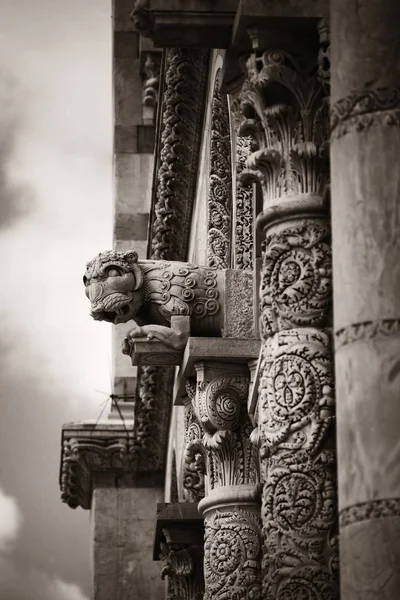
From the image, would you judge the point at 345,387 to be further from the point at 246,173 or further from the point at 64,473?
the point at 64,473

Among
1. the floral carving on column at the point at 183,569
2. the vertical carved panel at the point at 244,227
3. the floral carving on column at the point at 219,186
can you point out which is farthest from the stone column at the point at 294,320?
the floral carving on column at the point at 183,569

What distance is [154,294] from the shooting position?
16312 millimetres

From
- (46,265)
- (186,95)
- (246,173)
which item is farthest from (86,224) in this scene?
(246,173)

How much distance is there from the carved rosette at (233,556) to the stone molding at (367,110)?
551 cm

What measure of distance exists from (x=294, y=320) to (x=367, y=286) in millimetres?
2681

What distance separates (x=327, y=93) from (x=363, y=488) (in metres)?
3.49

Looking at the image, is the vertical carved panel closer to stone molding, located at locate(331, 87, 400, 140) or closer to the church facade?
the church facade

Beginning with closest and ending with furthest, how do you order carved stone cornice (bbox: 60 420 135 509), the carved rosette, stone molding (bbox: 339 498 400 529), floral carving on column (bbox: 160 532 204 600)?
stone molding (bbox: 339 498 400 529) < the carved rosette < floral carving on column (bbox: 160 532 204 600) < carved stone cornice (bbox: 60 420 135 509)

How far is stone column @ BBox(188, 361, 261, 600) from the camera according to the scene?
627 inches

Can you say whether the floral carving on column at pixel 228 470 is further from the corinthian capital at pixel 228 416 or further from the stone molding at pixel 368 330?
the stone molding at pixel 368 330

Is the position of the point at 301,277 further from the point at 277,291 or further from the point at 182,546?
the point at 182,546

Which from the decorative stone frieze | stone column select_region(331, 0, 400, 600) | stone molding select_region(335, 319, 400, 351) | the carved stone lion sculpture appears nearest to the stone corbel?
the decorative stone frieze

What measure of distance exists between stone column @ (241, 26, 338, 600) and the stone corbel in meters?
5.99

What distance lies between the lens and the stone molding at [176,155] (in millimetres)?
18547
